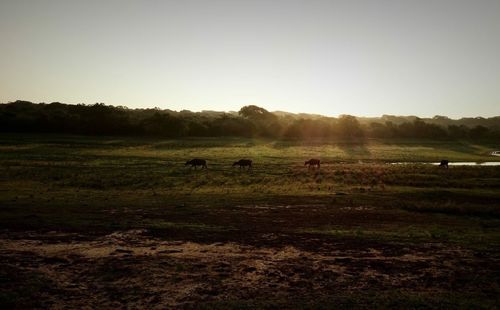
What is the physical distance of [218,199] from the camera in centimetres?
A: 2875

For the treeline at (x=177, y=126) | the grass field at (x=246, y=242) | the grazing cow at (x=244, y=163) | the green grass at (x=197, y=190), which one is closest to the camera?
the grass field at (x=246, y=242)

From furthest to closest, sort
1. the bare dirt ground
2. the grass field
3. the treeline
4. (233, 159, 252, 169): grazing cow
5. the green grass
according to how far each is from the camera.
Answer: the treeline < (233, 159, 252, 169): grazing cow < the green grass < the grass field < the bare dirt ground

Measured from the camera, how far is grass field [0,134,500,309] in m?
12.6

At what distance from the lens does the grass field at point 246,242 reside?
12.6m

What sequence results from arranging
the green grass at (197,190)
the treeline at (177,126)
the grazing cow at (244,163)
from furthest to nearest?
the treeline at (177,126) < the grazing cow at (244,163) < the green grass at (197,190)

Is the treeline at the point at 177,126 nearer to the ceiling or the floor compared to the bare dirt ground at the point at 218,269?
nearer to the ceiling

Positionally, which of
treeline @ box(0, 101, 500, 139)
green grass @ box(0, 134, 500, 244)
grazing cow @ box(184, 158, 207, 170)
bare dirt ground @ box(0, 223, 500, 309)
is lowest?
bare dirt ground @ box(0, 223, 500, 309)

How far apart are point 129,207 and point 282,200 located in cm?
1029

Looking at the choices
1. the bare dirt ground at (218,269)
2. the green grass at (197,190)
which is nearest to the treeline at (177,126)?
the green grass at (197,190)

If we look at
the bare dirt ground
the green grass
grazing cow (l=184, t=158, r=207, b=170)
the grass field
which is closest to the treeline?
the green grass

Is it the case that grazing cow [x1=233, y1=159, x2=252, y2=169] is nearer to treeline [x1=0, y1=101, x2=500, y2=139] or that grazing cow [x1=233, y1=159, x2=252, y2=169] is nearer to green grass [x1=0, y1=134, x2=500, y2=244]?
green grass [x1=0, y1=134, x2=500, y2=244]

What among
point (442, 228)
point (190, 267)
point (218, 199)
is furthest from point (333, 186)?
point (190, 267)

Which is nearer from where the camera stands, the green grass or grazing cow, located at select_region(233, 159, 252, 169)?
the green grass

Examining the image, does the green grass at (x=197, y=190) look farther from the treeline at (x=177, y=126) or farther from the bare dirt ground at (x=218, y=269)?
the treeline at (x=177, y=126)
